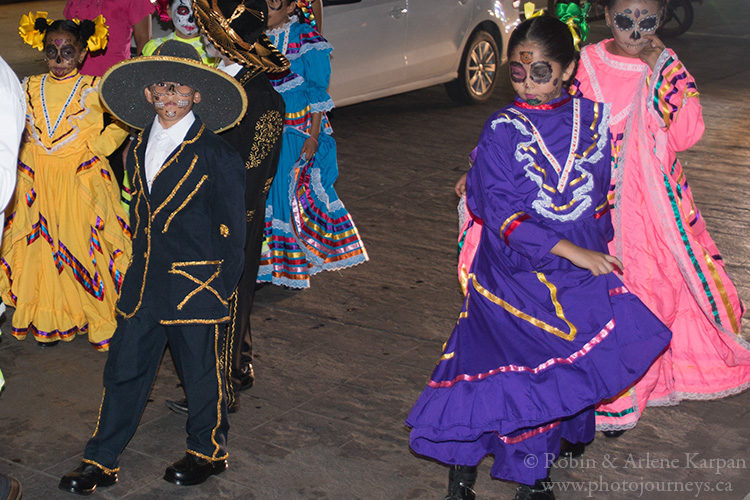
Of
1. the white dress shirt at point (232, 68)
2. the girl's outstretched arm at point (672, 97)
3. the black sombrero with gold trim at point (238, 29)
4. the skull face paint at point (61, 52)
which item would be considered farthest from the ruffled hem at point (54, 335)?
the girl's outstretched arm at point (672, 97)

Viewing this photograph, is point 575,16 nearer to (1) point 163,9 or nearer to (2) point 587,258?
(2) point 587,258

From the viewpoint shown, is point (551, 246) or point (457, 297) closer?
point (551, 246)

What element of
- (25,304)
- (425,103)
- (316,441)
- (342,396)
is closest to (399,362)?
(342,396)

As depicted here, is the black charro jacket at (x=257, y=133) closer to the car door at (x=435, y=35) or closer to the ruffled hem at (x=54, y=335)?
the ruffled hem at (x=54, y=335)

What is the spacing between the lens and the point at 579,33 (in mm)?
4562

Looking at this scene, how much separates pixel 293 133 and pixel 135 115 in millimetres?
2071

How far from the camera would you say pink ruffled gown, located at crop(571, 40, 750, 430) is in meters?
4.64

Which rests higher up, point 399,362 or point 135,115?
point 135,115

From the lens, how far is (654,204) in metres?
4.67

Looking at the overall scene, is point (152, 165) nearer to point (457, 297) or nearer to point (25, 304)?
point (25, 304)

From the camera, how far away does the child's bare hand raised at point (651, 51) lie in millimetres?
4680

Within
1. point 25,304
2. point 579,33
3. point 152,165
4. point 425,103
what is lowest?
point 425,103

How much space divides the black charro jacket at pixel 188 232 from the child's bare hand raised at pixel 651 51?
1.95m

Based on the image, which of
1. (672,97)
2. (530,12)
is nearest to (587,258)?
(530,12)
